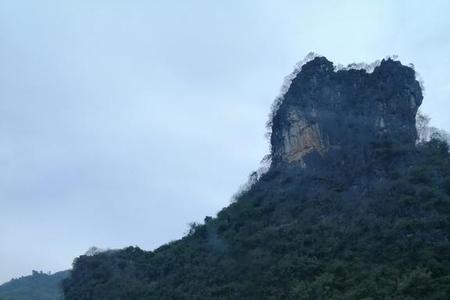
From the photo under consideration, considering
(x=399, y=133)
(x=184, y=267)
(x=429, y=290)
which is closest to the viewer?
(x=429, y=290)

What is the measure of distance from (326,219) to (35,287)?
4494cm

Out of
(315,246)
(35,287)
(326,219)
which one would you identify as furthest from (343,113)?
(35,287)

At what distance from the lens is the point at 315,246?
29.8 metres

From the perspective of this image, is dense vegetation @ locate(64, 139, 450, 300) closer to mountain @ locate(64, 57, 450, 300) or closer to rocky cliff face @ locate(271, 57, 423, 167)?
mountain @ locate(64, 57, 450, 300)

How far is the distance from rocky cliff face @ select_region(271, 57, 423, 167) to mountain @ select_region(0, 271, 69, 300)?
23.9 m

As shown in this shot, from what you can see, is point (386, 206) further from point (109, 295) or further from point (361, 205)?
point (109, 295)

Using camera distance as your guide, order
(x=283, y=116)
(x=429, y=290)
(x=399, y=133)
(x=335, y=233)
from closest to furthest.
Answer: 1. (x=429, y=290)
2. (x=335, y=233)
3. (x=399, y=133)
4. (x=283, y=116)

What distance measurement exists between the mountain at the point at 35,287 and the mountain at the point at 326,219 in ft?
60.5

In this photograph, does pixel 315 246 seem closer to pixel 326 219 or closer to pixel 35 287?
pixel 326 219

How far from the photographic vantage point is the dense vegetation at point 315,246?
2550 centimetres

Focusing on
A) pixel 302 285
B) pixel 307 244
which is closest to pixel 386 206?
pixel 307 244

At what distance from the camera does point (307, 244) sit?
3044cm

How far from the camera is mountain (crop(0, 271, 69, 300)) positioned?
189 feet

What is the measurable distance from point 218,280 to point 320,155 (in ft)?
39.0
